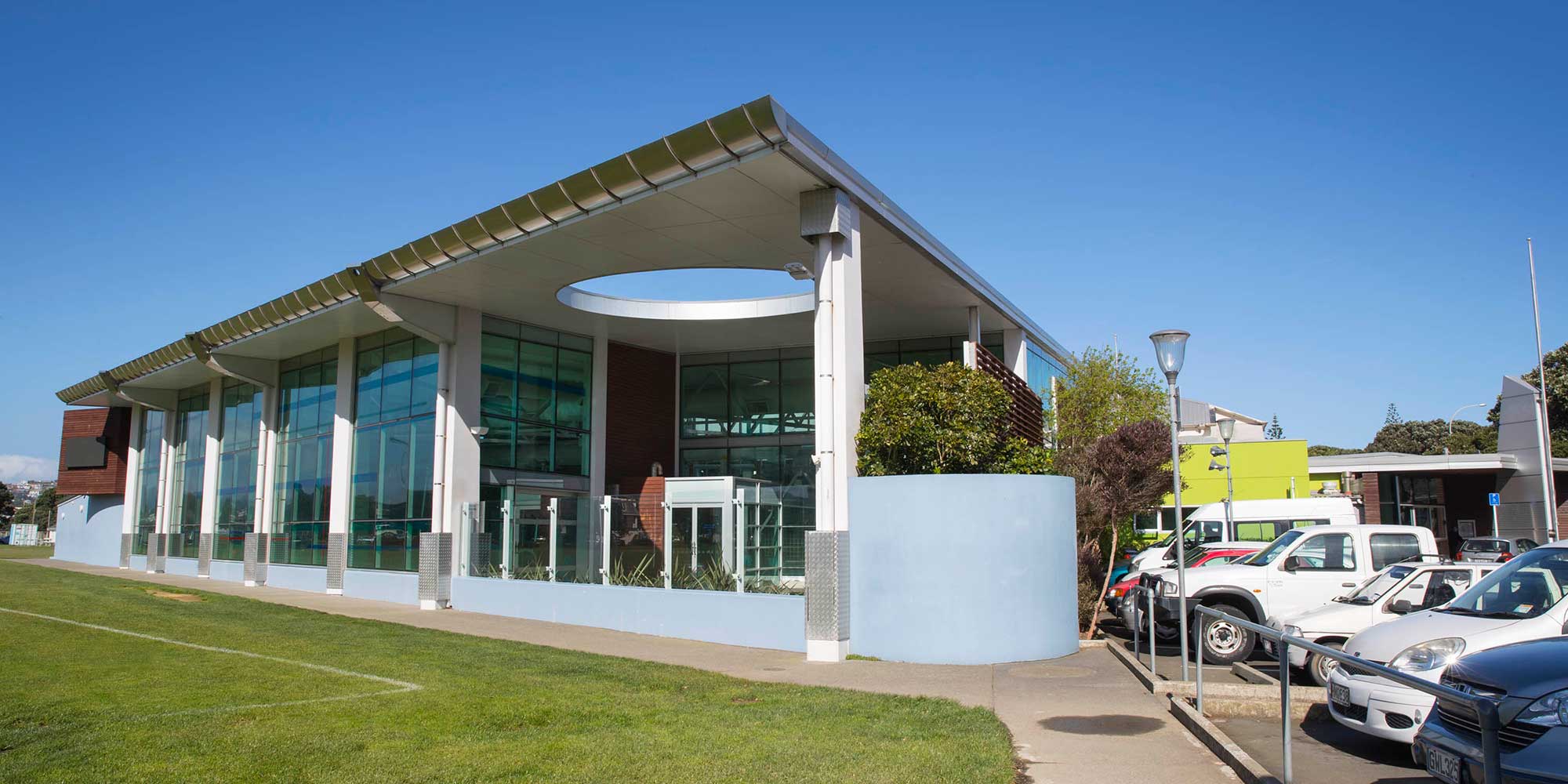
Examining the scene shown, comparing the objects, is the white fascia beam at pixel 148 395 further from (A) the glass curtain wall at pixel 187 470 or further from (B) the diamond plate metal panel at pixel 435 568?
(B) the diamond plate metal panel at pixel 435 568

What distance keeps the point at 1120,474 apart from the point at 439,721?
1530cm

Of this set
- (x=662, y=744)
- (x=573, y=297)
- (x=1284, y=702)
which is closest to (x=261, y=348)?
(x=573, y=297)

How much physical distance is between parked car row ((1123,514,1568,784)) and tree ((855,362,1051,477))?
2874 millimetres

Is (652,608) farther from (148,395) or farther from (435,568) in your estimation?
(148,395)

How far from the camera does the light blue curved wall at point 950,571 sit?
1339cm

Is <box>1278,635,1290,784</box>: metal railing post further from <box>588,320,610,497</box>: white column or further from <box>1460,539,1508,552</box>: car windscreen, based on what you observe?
<box>1460,539,1508,552</box>: car windscreen

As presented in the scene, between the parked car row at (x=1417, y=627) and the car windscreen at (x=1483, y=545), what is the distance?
12.8 meters

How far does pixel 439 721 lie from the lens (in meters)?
8.30

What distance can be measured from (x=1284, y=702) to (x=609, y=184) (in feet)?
37.5

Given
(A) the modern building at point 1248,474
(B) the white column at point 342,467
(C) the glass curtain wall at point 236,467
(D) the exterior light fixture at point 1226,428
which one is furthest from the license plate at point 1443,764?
(A) the modern building at point 1248,474

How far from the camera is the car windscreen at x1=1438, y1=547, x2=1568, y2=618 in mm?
8008

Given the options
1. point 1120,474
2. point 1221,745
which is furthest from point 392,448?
point 1221,745

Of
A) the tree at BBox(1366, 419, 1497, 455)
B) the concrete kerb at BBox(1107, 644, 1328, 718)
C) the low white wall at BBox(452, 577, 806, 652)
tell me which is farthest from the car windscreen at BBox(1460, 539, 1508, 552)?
the tree at BBox(1366, 419, 1497, 455)

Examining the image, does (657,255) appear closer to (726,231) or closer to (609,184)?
(726,231)
